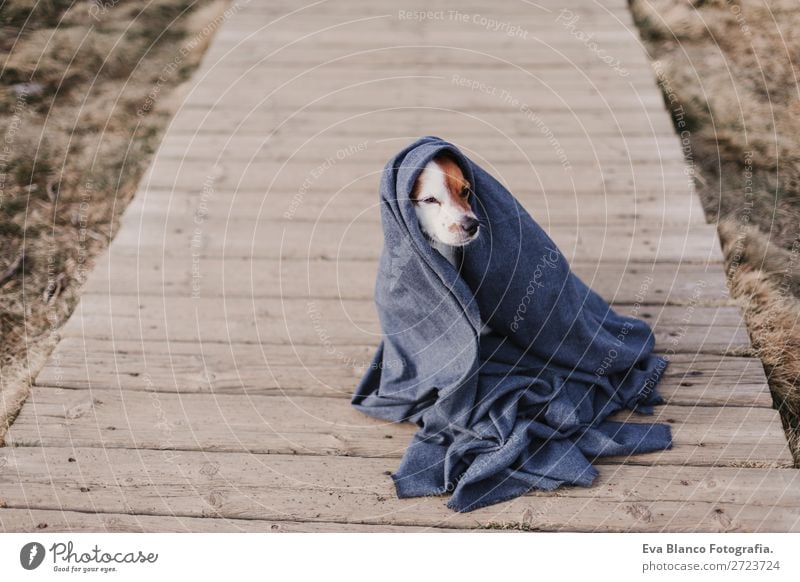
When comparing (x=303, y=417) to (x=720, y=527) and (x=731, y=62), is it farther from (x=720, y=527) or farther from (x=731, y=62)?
(x=731, y=62)

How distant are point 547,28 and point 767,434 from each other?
3880 millimetres

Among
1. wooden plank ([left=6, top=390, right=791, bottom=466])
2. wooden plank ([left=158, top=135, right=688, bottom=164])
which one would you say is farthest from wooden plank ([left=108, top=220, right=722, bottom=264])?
wooden plank ([left=6, top=390, right=791, bottom=466])

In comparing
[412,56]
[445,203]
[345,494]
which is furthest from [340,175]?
[345,494]

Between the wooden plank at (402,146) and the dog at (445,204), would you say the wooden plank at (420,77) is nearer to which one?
the wooden plank at (402,146)

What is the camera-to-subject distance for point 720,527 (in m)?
2.71

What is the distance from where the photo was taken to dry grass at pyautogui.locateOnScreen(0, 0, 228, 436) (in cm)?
404

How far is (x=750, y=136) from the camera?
200 inches

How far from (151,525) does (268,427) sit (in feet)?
1.91

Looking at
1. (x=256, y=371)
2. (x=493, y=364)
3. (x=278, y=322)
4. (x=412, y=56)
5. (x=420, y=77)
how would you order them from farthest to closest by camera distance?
(x=412, y=56), (x=420, y=77), (x=278, y=322), (x=256, y=371), (x=493, y=364)

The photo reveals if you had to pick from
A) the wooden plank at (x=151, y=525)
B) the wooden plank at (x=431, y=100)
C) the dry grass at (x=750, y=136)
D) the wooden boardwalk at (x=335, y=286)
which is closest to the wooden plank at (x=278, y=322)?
the wooden boardwalk at (x=335, y=286)

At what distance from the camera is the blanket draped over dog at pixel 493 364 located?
9.30ft

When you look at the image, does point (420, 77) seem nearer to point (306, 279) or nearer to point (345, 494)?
point (306, 279)

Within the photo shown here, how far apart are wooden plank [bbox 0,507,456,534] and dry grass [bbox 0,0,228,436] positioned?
0.56m

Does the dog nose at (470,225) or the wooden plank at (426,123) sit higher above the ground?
the dog nose at (470,225)
